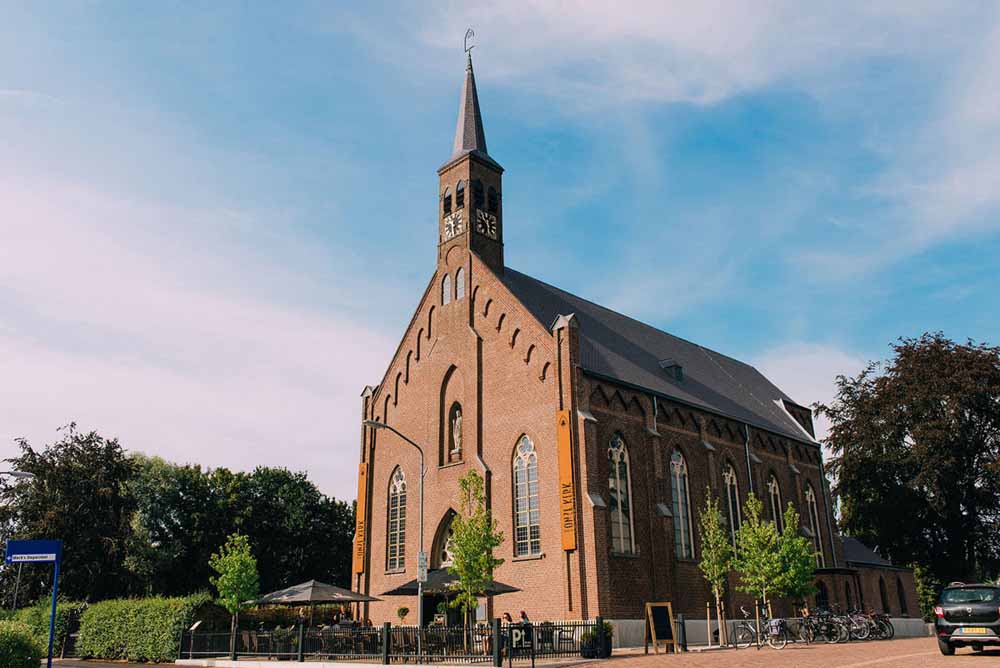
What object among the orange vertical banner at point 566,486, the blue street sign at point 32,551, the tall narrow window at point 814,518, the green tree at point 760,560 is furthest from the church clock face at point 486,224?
the tall narrow window at point 814,518

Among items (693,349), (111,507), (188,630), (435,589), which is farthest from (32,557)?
(693,349)

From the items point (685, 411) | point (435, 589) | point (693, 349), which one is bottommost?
point (435, 589)

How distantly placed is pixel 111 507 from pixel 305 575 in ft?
55.8

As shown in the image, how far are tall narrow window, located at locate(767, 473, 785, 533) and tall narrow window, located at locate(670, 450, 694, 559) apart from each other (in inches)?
350

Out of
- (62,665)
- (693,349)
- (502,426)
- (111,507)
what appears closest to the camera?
(62,665)

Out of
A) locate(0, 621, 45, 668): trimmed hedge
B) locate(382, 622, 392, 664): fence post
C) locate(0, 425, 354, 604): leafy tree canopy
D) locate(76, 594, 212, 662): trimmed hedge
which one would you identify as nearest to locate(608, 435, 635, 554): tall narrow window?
locate(382, 622, 392, 664): fence post

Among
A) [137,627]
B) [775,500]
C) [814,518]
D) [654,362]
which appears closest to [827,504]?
[814,518]

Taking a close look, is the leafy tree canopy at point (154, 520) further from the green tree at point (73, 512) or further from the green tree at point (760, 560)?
the green tree at point (760, 560)

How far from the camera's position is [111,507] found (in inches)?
1781

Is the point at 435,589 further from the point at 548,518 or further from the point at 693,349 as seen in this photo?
the point at 693,349

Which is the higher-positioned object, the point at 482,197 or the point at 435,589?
the point at 482,197

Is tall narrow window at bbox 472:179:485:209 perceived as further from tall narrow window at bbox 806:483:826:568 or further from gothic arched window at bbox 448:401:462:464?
tall narrow window at bbox 806:483:826:568

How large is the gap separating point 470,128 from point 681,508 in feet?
71.5

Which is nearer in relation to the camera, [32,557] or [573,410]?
[32,557]
